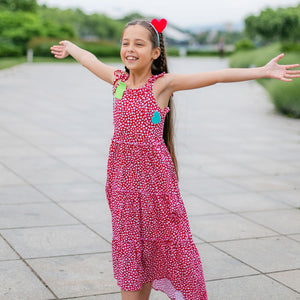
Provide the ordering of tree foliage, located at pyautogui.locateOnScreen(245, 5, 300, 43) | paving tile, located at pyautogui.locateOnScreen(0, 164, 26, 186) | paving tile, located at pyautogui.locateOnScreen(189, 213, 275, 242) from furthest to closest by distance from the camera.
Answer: tree foliage, located at pyautogui.locateOnScreen(245, 5, 300, 43) → paving tile, located at pyautogui.locateOnScreen(0, 164, 26, 186) → paving tile, located at pyautogui.locateOnScreen(189, 213, 275, 242)

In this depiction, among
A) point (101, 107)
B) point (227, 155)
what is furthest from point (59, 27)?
point (227, 155)

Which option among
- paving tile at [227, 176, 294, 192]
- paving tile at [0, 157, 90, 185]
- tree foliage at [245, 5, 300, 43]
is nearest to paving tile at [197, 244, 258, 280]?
paving tile at [227, 176, 294, 192]

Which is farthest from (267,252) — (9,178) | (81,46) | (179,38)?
(179,38)

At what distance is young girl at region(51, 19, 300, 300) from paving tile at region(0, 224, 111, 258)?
4.95 feet

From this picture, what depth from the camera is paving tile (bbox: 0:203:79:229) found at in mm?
5535

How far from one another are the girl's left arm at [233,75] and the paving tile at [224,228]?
86.0 inches

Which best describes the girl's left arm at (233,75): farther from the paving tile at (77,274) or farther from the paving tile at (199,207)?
the paving tile at (199,207)

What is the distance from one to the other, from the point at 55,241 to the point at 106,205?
49.2 inches

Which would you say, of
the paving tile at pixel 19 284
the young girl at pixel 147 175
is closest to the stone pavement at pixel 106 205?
the paving tile at pixel 19 284

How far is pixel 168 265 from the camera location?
3.44m

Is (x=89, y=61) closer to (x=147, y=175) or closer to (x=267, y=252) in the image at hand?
(x=147, y=175)

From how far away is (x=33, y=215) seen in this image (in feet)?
19.0

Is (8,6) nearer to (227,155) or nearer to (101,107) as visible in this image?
(101,107)

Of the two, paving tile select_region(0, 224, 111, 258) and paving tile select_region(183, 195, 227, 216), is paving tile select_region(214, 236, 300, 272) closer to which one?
paving tile select_region(183, 195, 227, 216)
